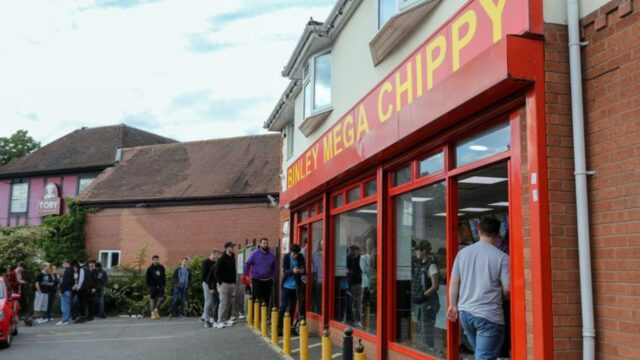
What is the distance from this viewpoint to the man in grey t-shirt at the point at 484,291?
505 cm

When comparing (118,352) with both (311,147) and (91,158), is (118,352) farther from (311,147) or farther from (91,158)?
(91,158)

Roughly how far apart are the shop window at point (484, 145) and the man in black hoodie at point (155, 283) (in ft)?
43.4

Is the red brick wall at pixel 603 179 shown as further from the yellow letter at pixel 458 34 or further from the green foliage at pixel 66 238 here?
the green foliage at pixel 66 238

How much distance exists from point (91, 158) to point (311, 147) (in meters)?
26.4

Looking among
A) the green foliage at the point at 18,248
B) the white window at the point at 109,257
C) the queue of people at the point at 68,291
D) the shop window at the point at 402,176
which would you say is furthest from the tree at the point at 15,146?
the shop window at the point at 402,176

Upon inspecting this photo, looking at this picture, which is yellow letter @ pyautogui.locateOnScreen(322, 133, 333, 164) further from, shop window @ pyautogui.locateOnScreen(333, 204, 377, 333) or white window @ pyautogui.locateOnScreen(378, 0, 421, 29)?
white window @ pyautogui.locateOnScreen(378, 0, 421, 29)

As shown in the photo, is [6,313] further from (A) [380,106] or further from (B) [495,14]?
(B) [495,14]

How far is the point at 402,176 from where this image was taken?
313 inches

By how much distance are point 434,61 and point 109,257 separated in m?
25.9

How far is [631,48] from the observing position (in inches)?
164

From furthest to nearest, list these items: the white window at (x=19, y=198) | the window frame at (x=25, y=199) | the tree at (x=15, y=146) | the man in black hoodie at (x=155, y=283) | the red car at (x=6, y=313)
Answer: the tree at (x=15, y=146), the white window at (x=19, y=198), the window frame at (x=25, y=199), the man in black hoodie at (x=155, y=283), the red car at (x=6, y=313)

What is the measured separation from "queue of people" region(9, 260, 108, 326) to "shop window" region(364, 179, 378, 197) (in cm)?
1131

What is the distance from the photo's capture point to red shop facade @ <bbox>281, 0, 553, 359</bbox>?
183 inches

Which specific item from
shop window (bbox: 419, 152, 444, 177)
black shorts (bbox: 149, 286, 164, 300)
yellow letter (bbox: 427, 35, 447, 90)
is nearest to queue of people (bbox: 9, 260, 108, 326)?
black shorts (bbox: 149, 286, 164, 300)
